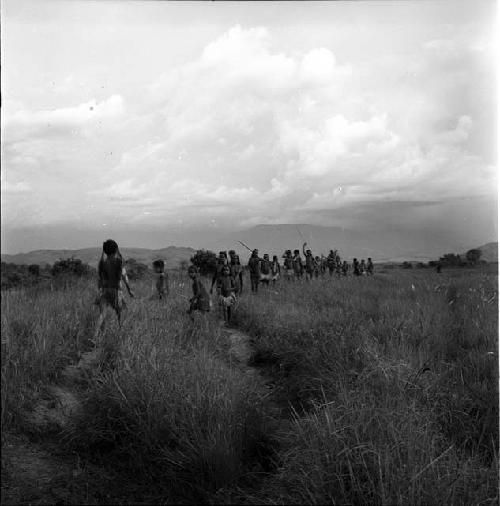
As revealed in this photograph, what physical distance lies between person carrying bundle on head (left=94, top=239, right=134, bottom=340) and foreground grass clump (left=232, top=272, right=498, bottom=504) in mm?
2179

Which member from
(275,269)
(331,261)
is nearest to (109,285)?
(275,269)

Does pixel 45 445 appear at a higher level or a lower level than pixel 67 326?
lower

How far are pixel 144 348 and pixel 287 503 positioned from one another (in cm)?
253

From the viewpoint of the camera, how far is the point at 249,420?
4047 millimetres

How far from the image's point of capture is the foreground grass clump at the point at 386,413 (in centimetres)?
297

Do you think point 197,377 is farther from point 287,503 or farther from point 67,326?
point 67,326

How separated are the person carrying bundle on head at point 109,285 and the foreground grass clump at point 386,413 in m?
2.18

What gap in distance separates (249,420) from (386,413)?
1.14 m

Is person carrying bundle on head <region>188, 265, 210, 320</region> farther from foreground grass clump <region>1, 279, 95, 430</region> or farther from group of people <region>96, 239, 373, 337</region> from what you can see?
foreground grass clump <region>1, 279, 95, 430</region>

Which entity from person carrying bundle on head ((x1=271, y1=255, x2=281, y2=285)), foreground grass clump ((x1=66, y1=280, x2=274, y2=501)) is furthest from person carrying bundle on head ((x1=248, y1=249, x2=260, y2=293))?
foreground grass clump ((x1=66, y1=280, x2=274, y2=501))

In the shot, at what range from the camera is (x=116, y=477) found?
11.5ft

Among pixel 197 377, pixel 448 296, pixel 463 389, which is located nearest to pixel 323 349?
pixel 463 389

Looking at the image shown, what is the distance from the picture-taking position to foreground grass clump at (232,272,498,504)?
297 cm

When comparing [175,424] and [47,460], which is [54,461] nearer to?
[47,460]
